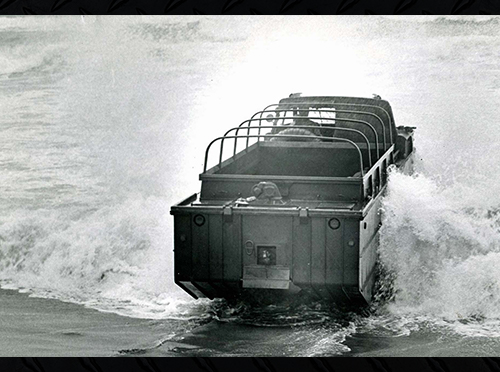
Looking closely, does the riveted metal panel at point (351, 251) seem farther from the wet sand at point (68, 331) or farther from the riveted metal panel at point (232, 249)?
the wet sand at point (68, 331)

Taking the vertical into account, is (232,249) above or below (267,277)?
above

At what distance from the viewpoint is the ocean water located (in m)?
8.27

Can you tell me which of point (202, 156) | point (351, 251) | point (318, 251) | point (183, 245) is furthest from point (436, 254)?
point (202, 156)

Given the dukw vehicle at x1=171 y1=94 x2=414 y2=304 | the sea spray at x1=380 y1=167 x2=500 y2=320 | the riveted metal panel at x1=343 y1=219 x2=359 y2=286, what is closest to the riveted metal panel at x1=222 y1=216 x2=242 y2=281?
the dukw vehicle at x1=171 y1=94 x2=414 y2=304

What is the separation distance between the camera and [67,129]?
48.9 ft

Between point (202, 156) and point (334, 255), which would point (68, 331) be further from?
point (202, 156)

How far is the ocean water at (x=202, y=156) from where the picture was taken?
827 cm

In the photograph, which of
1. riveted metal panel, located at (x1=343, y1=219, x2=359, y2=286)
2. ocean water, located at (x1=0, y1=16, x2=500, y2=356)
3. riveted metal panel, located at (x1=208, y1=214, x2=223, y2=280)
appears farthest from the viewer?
ocean water, located at (x1=0, y1=16, x2=500, y2=356)

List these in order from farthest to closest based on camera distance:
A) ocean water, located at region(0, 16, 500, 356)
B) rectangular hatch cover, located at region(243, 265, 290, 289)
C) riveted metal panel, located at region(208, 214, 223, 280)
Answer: ocean water, located at region(0, 16, 500, 356), riveted metal panel, located at region(208, 214, 223, 280), rectangular hatch cover, located at region(243, 265, 290, 289)

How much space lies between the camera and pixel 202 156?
47.6 feet

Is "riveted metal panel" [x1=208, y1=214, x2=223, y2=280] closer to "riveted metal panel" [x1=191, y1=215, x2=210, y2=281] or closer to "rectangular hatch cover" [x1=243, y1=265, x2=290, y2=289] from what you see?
"riveted metal panel" [x1=191, y1=215, x2=210, y2=281]

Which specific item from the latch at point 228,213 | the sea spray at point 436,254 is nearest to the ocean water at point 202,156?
the sea spray at point 436,254
